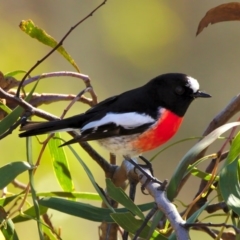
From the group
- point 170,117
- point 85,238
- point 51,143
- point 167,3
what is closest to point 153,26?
point 167,3

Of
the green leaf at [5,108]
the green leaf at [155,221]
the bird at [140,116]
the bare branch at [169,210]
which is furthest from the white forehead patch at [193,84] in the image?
the green leaf at [155,221]

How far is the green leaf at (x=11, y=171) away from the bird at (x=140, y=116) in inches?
14.6

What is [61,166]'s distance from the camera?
1.50 metres

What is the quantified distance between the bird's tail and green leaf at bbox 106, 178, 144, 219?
26 cm

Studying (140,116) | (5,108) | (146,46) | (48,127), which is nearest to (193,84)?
(140,116)

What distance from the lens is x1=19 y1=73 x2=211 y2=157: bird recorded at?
167 centimetres

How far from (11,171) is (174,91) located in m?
0.74

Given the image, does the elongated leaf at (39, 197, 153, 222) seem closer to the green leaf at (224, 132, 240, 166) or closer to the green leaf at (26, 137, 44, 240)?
the green leaf at (26, 137, 44, 240)

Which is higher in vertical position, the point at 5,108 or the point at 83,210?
the point at 5,108

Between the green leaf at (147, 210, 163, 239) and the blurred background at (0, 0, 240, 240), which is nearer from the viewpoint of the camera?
the green leaf at (147, 210, 163, 239)

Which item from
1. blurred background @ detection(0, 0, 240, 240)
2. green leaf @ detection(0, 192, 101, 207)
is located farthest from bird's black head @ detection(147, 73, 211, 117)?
blurred background @ detection(0, 0, 240, 240)

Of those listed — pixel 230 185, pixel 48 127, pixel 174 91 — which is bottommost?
pixel 230 185

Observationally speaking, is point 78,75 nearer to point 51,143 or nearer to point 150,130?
A: point 51,143

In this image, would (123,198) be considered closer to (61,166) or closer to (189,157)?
(189,157)
